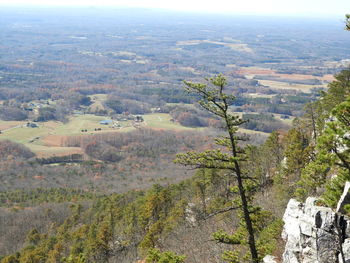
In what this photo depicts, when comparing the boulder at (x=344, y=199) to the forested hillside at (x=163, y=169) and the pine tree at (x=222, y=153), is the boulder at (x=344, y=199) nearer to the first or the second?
the forested hillside at (x=163, y=169)

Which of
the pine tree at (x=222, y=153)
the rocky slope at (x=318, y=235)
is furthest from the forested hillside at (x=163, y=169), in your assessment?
the rocky slope at (x=318, y=235)

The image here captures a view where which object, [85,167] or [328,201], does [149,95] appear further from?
[328,201]

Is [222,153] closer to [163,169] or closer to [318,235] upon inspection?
[318,235]

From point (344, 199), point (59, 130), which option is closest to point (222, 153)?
point (344, 199)

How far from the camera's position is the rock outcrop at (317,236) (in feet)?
45.1

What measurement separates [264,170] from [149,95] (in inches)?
5626

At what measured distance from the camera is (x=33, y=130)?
432 ft

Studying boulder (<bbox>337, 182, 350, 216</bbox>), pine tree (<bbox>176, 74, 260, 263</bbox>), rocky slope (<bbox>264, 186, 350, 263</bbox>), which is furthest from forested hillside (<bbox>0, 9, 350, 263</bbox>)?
rocky slope (<bbox>264, 186, 350, 263</bbox>)

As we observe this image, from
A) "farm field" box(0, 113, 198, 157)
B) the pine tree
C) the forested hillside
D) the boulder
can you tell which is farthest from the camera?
"farm field" box(0, 113, 198, 157)

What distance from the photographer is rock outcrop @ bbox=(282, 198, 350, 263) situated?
13758 mm

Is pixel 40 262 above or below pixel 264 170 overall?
below

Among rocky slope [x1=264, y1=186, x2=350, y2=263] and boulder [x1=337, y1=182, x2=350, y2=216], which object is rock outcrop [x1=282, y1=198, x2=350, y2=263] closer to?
rocky slope [x1=264, y1=186, x2=350, y2=263]

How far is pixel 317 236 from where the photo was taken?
15.0m

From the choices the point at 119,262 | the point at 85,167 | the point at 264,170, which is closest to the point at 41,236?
the point at 119,262
